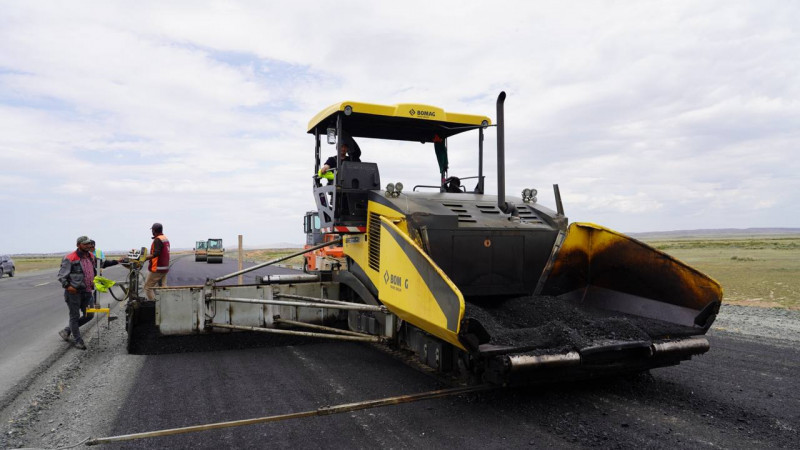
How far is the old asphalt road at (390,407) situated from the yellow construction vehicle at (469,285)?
1.26 ft

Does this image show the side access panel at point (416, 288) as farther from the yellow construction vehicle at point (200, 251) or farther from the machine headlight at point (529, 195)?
the yellow construction vehicle at point (200, 251)

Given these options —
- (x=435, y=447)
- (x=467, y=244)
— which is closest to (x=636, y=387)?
(x=467, y=244)

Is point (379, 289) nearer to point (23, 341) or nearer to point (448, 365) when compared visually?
point (448, 365)

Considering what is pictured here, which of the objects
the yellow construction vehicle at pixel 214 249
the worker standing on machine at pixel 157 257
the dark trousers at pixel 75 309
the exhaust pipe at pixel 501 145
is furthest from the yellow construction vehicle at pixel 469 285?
the yellow construction vehicle at pixel 214 249

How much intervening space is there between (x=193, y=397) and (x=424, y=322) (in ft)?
7.92

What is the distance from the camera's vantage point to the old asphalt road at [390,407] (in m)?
4.00

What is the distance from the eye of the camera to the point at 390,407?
4.72 m

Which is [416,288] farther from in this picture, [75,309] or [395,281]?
[75,309]

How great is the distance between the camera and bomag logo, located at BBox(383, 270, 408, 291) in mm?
4953

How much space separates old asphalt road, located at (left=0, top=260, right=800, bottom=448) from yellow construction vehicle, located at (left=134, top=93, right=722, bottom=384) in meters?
0.39

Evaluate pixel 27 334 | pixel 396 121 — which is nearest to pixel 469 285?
pixel 396 121

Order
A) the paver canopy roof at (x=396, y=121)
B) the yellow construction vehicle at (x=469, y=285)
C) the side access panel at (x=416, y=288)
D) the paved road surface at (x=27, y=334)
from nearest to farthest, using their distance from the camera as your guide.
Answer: the side access panel at (x=416, y=288) < the yellow construction vehicle at (x=469, y=285) < the paved road surface at (x=27, y=334) < the paver canopy roof at (x=396, y=121)

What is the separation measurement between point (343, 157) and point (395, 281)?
2161 millimetres

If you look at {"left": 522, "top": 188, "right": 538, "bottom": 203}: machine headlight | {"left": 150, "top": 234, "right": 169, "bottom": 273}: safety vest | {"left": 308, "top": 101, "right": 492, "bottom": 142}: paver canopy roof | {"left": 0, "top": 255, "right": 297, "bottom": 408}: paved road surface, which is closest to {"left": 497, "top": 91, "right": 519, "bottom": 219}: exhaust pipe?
{"left": 522, "top": 188, "right": 538, "bottom": 203}: machine headlight
